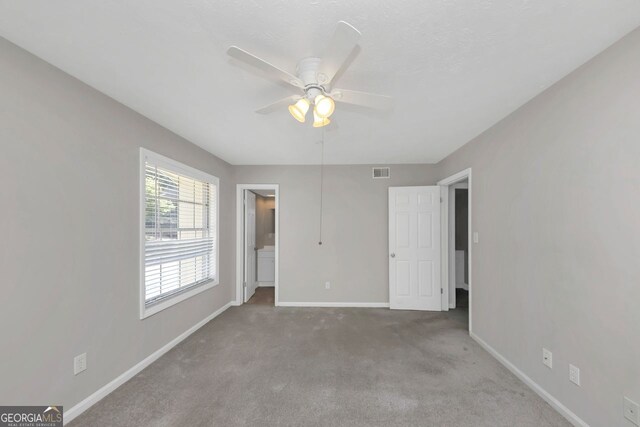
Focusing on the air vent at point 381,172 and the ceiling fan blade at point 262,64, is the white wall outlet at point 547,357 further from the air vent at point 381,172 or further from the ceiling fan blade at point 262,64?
the air vent at point 381,172

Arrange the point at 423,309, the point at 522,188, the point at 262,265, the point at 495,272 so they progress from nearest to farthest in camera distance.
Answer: the point at 522,188 → the point at 495,272 → the point at 423,309 → the point at 262,265

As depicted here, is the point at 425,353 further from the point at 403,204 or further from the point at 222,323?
the point at 222,323

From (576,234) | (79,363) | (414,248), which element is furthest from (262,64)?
(414,248)

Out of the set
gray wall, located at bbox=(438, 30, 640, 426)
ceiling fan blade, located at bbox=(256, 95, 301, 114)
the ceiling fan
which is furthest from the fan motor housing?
gray wall, located at bbox=(438, 30, 640, 426)

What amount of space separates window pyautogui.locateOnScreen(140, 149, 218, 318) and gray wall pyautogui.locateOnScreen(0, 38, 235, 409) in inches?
6.1

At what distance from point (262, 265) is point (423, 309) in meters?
3.35

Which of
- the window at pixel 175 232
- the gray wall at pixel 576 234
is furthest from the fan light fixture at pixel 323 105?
the window at pixel 175 232

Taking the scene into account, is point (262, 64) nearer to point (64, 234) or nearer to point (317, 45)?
point (317, 45)

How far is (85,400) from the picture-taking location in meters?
1.78

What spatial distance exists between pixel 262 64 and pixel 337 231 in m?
3.14

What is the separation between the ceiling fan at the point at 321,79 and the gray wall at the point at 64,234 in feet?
4.56

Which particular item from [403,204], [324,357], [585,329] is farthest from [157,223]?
[585,329]

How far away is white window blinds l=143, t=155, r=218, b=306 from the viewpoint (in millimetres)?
2465

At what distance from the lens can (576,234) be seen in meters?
1.67
